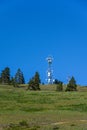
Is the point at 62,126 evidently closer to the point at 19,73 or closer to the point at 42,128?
the point at 42,128

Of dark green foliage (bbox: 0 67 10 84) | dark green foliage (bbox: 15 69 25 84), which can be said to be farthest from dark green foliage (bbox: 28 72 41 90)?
dark green foliage (bbox: 15 69 25 84)

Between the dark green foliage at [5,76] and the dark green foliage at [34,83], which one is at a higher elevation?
the dark green foliage at [5,76]

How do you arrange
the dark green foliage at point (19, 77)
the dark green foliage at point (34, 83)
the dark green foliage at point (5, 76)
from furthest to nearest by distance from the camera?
1. the dark green foliage at point (19, 77)
2. the dark green foliage at point (5, 76)
3. the dark green foliage at point (34, 83)

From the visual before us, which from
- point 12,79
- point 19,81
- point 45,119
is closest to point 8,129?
point 45,119

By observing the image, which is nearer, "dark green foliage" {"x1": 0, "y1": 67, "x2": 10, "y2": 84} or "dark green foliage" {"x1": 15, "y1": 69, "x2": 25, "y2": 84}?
"dark green foliage" {"x1": 0, "y1": 67, "x2": 10, "y2": 84}

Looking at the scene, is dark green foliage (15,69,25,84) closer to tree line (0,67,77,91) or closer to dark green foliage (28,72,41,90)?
tree line (0,67,77,91)

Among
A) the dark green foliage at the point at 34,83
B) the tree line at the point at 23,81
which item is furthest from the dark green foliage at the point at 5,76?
the dark green foliage at the point at 34,83

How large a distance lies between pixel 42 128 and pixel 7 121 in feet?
27.5

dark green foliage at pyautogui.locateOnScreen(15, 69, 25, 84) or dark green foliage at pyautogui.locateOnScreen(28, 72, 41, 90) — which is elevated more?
dark green foliage at pyautogui.locateOnScreen(15, 69, 25, 84)

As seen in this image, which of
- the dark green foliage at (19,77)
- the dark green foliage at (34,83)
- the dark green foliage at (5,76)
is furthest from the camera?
the dark green foliage at (19,77)

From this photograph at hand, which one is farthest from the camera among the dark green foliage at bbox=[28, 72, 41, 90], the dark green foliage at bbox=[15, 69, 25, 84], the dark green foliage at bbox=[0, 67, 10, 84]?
the dark green foliage at bbox=[15, 69, 25, 84]

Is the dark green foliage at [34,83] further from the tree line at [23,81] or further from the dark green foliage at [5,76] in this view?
the dark green foliage at [5,76]

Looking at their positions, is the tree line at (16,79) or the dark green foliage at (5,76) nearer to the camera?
the tree line at (16,79)

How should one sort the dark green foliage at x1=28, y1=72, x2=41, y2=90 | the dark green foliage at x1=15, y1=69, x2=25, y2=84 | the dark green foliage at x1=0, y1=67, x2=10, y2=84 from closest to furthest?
1. the dark green foliage at x1=28, y1=72, x2=41, y2=90
2. the dark green foliage at x1=0, y1=67, x2=10, y2=84
3. the dark green foliage at x1=15, y1=69, x2=25, y2=84
